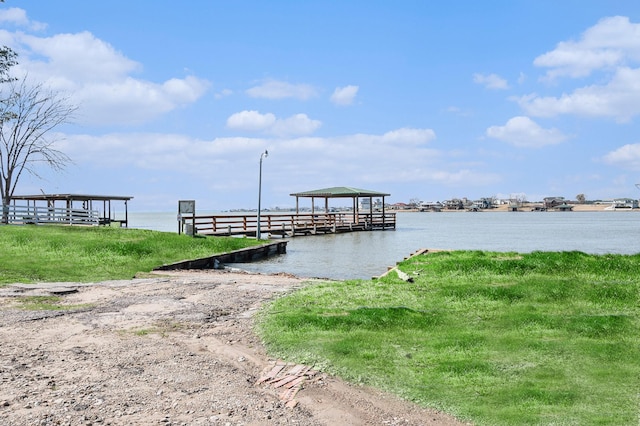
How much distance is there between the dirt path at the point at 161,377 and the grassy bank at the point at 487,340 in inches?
17.1

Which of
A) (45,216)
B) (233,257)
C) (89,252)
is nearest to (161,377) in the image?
(89,252)

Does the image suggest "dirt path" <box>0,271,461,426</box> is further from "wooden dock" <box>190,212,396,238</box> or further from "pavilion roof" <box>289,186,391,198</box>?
"pavilion roof" <box>289,186,391,198</box>

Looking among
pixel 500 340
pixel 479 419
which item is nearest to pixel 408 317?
pixel 500 340

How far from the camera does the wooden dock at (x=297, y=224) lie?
120 feet

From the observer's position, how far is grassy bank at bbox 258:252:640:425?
4945 millimetres

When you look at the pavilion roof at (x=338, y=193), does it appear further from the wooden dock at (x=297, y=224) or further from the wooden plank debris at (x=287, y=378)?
the wooden plank debris at (x=287, y=378)

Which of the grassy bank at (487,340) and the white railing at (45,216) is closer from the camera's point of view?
the grassy bank at (487,340)

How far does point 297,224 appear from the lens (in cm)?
4594

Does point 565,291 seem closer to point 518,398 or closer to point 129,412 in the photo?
point 518,398

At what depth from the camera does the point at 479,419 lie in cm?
461

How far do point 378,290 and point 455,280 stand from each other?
6.34 feet

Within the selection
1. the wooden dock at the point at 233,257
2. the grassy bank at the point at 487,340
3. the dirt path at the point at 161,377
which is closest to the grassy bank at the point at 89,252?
the wooden dock at the point at 233,257

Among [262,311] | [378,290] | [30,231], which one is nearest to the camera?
[262,311]

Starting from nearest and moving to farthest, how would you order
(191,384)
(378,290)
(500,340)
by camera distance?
(191,384) → (500,340) → (378,290)
